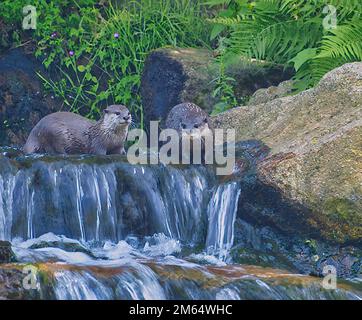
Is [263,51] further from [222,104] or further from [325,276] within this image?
[325,276]

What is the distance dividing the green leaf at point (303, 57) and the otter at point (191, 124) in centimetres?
147

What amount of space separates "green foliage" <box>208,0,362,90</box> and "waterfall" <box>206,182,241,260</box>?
7.33 feet

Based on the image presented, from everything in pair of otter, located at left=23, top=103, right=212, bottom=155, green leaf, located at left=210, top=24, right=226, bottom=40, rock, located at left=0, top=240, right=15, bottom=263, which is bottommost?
rock, located at left=0, top=240, right=15, bottom=263

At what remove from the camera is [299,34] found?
1143 cm

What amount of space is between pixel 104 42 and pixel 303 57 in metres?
2.47

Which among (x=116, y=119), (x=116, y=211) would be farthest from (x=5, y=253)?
(x=116, y=119)

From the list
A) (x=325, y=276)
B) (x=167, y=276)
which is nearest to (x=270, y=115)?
(x=325, y=276)

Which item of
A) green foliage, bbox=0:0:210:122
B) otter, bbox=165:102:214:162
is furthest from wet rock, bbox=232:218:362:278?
green foliage, bbox=0:0:210:122

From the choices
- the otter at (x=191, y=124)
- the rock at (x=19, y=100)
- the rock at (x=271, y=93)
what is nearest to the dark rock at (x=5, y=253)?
the otter at (x=191, y=124)

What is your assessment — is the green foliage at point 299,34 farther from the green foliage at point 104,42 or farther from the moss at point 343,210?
the moss at point 343,210

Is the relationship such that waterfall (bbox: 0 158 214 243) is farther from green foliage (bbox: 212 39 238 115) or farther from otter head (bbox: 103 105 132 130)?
green foliage (bbox: 212 39 238 115)

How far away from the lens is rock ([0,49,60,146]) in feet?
38.9

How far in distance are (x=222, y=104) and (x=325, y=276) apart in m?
3.43

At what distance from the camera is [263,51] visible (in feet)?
37.2
